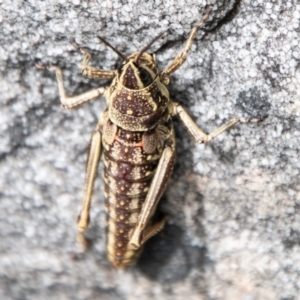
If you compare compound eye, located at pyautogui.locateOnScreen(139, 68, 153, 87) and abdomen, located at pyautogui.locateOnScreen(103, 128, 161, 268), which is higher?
compound eye, located at pyautogui.locateOnScreen(139, 68, 153, 87)

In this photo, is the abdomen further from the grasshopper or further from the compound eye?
the compound eye

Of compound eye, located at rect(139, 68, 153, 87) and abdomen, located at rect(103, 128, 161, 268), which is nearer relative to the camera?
compound eye, located at rect(139, 68, 153, 87)

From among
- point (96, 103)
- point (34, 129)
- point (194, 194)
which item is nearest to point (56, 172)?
point (34, 129)

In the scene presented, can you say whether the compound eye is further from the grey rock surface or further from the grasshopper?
the grey rock surface

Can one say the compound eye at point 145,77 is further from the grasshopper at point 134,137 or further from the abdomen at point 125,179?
the abdomen at point 125,179

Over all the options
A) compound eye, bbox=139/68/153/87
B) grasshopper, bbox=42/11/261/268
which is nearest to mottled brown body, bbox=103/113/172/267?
grasshopper, bbox=42/11/261/268

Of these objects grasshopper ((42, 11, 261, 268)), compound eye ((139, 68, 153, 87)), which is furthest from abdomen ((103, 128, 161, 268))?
compound eye ((139, 68, 153, 87))
